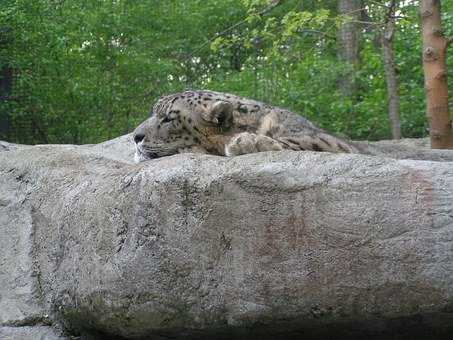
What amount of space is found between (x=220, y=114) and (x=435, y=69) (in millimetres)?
2379

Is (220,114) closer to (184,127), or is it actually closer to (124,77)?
(184,127)

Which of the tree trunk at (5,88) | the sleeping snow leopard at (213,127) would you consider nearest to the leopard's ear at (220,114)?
the sleeping snow leopard at (213,127)

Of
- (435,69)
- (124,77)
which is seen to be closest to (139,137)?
(435,69)

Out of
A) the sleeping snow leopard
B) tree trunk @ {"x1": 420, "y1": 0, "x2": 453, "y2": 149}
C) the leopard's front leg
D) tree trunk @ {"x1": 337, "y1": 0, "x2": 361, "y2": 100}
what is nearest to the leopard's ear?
the sleeping snow leopard

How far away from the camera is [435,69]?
6.77 metres

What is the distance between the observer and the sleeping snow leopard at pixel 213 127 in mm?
5164

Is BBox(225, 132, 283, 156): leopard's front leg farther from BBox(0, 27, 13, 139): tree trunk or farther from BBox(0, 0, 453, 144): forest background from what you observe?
BBox(0, 27, 13, 139): tree trunk

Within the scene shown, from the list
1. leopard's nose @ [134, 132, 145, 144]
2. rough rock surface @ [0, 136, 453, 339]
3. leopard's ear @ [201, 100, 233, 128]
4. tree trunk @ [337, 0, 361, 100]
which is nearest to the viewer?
rough rock surface @ [0, 136, 453, 339]

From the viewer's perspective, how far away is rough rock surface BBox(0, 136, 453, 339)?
3469mm

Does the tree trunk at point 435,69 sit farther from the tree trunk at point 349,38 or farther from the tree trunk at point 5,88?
the tree trunk at point 5,88

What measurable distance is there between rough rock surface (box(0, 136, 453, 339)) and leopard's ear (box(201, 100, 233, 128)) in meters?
1.08

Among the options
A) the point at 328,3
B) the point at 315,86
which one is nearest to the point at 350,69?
the point at 315,86

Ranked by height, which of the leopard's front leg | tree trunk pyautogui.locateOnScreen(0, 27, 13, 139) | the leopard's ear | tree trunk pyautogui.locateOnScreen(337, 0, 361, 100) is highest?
tree trunk pyautogui.locateOnScreen(337, 0, 361, 100)

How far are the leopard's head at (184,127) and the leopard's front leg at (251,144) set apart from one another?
341mm
